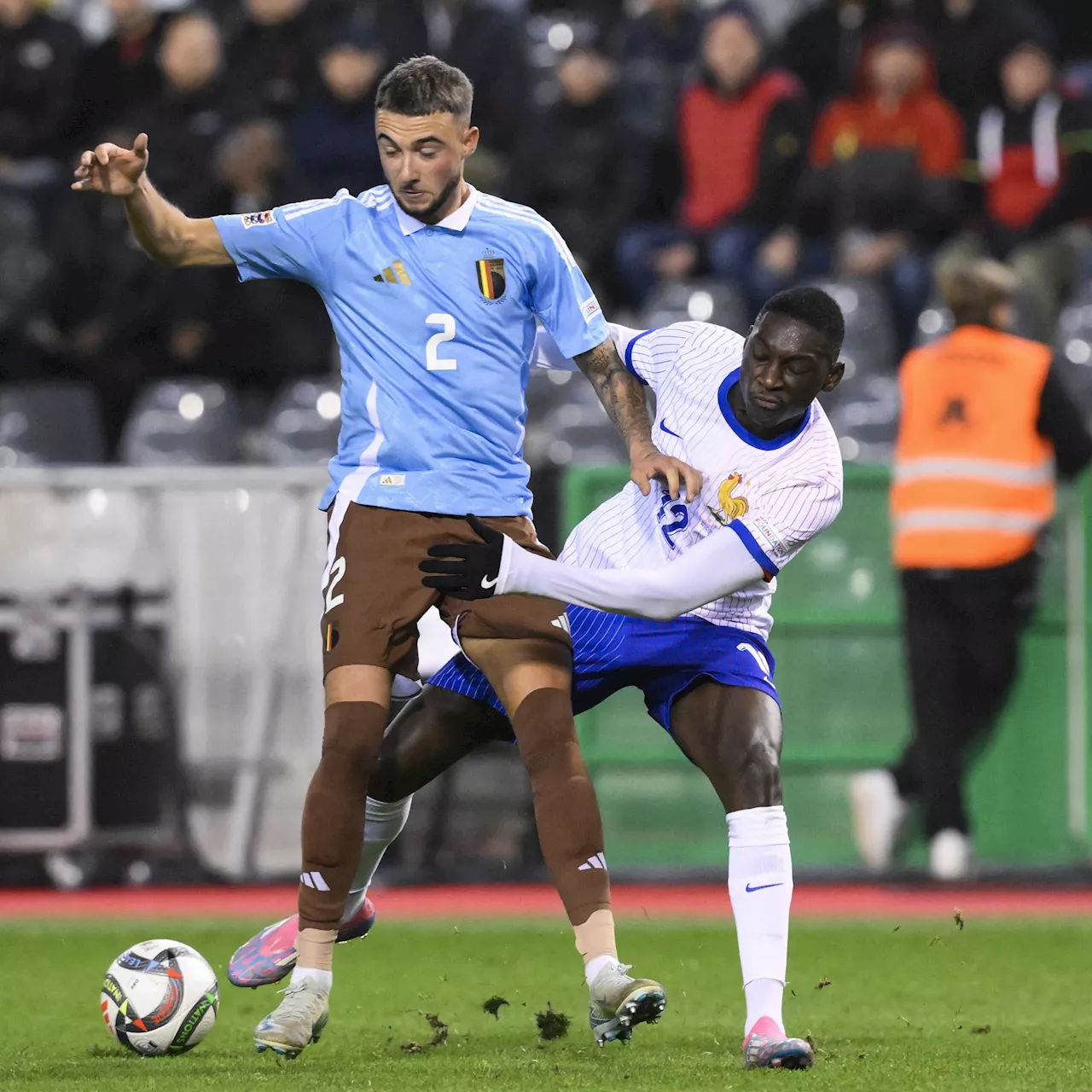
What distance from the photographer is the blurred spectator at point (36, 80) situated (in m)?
11.3

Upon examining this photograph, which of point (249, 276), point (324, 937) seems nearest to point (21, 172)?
point (249, 276)

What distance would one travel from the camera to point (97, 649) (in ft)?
29.8

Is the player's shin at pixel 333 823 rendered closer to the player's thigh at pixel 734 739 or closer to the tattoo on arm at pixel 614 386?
the player's thigh at pixel 734 739

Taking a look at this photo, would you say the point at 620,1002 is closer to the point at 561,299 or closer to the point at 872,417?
the point at 561,299

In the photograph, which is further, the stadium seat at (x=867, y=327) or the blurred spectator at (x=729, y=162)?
the blurred spectator at (x=729, y=162)

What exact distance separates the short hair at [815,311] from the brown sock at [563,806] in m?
1.00

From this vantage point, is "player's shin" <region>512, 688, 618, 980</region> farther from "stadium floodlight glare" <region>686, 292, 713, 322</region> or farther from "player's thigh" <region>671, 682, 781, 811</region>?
"stadium floodlight glare" <region>686, 292, 713, 322</region>

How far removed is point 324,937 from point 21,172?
23.7 ft

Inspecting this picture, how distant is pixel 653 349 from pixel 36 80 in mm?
7151

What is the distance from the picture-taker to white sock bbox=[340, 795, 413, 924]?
5215 mm

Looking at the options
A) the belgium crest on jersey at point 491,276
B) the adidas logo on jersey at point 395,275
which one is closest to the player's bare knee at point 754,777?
the belgium crest on jersey at point 491,276

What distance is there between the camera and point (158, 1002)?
191 inches

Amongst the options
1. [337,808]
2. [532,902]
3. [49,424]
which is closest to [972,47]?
[49,424]

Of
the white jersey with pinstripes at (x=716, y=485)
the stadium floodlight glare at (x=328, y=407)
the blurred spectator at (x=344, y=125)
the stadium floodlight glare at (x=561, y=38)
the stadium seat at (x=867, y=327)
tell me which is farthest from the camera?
the stadium floodlight glare at (x=561, y=38)
